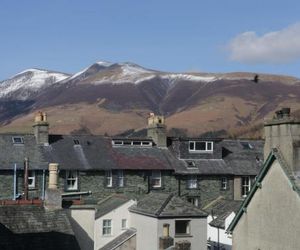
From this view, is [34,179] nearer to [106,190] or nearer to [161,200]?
[106,190]

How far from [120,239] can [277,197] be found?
887 inches

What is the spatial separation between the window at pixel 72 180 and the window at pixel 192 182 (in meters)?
9.89

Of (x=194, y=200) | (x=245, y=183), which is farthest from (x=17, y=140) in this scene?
(x=245, y=183)

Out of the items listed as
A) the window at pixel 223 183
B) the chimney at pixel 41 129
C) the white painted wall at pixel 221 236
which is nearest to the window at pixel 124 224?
the white painted wall at pixel 221 236

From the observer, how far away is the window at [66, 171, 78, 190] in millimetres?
48469

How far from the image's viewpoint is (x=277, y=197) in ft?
57.1

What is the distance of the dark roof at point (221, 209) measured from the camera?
40.8 meters

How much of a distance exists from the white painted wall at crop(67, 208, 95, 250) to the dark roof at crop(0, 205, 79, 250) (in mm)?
1376

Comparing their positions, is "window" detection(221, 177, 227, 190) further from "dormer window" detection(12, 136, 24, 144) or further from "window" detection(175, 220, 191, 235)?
"dormer window" detection(12, 136, 24, 144)

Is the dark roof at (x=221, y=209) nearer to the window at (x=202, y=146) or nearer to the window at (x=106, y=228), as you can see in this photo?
the window at (x=202, y=146)

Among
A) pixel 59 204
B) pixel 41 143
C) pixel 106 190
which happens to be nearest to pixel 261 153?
pixel 106 190

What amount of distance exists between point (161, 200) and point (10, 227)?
17.0 metres

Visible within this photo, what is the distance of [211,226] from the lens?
41.6 m

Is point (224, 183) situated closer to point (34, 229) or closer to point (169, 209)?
point (169, 209)
